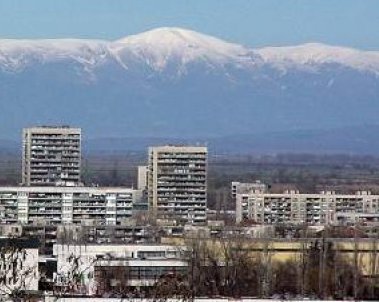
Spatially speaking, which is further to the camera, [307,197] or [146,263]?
[307,197]

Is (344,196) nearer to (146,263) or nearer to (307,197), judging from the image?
(307,197)

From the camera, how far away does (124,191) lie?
160 feet

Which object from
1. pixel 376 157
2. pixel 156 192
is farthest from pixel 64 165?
pixel 376 157

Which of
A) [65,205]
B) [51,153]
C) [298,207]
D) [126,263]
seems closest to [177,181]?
[298,207]

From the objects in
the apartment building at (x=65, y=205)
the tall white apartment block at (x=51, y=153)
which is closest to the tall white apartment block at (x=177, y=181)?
the tall white apartment block at (x=51, y=153)

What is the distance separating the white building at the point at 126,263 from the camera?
21.1 metres

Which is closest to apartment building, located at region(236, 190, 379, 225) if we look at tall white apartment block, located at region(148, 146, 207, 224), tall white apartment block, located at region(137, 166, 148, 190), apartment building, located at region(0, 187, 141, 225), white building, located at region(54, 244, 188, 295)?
tall white apartment block, located at region(148, 146, 207, 224)

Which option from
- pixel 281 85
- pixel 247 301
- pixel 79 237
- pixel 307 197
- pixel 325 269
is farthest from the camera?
pixel 281 85

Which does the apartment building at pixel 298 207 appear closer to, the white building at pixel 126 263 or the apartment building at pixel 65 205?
the apartment building at pixel 65 205

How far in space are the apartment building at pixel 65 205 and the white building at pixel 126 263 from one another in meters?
16.8

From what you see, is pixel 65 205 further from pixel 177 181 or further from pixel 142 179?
pixel 142 179

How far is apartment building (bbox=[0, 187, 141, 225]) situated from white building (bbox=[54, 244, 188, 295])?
55.0 feet

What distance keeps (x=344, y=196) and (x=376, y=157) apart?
267 ft

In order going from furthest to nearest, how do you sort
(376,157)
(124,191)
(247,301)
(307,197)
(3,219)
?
(376,157), (307,197), (124,191), (3,219), (247,301)
